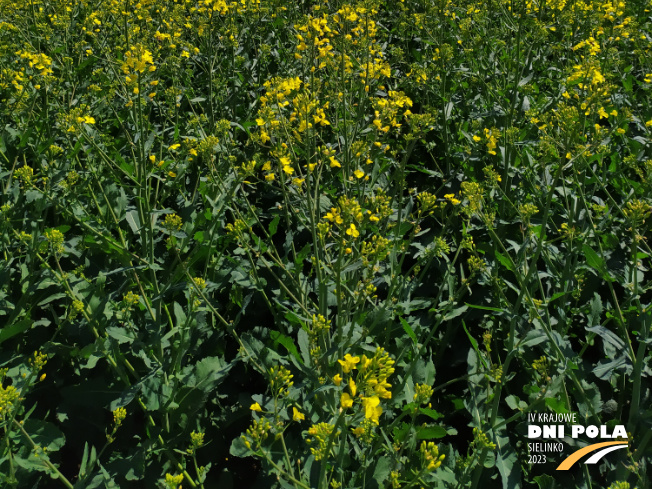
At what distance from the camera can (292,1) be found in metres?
4.94

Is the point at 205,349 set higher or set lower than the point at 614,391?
higher

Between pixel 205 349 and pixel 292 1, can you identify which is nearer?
pixel 205 349

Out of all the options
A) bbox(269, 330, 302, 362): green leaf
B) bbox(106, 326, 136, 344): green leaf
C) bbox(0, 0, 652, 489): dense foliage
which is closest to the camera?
bbox(0, 0, 652, 489): dense foliage

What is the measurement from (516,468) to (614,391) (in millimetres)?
→ 747

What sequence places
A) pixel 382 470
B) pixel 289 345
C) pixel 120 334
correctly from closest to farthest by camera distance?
1. pixel 382 470
2. pixel 289 345
3. pixel 120 334

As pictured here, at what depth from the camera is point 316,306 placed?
238cm

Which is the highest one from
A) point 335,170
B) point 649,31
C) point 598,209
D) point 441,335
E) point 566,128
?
point 649,31

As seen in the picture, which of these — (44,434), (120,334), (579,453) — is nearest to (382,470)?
(579,453)

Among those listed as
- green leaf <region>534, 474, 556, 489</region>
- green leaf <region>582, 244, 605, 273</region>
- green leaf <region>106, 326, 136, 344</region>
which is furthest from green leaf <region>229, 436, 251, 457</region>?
green leaf <region>582, 244, 605, 273</region>

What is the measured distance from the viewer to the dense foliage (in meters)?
2.05

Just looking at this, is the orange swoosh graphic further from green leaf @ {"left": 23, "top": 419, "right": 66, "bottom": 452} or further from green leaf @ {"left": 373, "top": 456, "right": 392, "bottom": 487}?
green leaf @ {"left": 23, "top": 419, "right": 66, "bottom": 452}

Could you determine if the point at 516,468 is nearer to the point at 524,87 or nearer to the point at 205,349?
the point at 205,349

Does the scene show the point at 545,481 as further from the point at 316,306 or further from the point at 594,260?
the point at 316,306

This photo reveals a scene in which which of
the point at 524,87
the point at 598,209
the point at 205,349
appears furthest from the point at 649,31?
the point at 205,349
